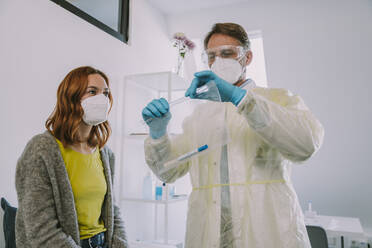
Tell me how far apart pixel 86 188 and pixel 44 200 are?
196 millimetres

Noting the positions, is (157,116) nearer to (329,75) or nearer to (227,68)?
(227,68)

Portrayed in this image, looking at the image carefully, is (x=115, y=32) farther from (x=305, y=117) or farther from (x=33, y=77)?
(x=305, y=117)

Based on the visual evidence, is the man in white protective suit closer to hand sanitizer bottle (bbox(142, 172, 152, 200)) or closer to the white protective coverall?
the white protective coverall

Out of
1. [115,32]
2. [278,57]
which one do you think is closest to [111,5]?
[115,32]

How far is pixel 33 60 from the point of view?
163cm

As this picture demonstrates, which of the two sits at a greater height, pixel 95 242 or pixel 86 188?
pixel 86 188

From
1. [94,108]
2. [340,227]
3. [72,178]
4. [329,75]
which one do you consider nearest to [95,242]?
[72,178]

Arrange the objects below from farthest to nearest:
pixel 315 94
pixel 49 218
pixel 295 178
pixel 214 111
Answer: pixel 295 178 → pixel 315 94 → pixel 49 218 → pixel 214 111

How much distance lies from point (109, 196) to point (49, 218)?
0.32 metres

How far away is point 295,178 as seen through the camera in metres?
3.12

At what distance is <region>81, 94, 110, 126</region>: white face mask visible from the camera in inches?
54.6

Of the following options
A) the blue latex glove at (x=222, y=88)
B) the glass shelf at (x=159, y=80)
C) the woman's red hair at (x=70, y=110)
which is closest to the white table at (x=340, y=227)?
the glass shelf at (x=159, y=80)

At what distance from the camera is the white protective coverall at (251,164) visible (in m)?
0.87

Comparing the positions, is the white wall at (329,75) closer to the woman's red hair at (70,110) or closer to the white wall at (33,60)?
the white wall at (33,60)
